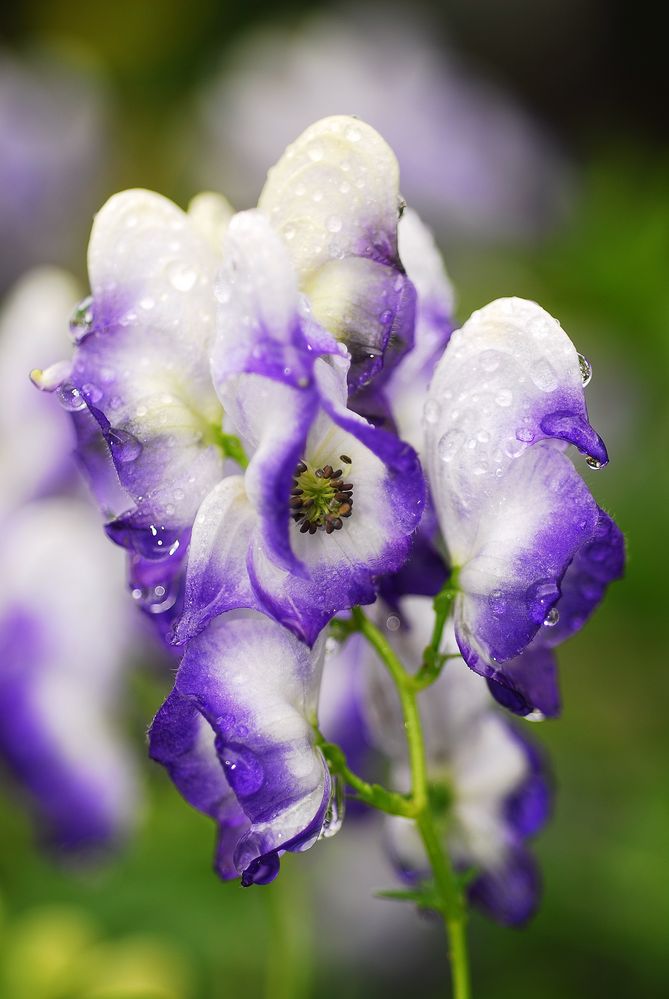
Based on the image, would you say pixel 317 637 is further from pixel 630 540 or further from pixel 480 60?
pixel 480 60

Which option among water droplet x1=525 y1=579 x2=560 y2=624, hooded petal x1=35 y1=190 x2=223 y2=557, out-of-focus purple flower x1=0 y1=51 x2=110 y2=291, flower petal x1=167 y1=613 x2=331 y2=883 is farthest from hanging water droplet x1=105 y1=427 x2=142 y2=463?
out-of-focus purple flower x1=0 y1=51 x2=110 y2=291

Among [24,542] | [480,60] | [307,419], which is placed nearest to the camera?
[307,419]

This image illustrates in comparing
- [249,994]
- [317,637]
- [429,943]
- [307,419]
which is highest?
[307,419]

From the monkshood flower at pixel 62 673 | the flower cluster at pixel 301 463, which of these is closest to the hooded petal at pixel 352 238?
the flower cluster at pixel 301 463

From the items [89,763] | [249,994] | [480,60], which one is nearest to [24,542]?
[89,763]

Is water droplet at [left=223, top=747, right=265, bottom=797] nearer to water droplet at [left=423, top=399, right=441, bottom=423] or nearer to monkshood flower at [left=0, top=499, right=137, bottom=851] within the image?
water droplet at [left=423, top=399, right=441, bottom=423]

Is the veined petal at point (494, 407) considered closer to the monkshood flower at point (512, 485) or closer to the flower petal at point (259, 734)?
the monkshood flower at point (512, 485)
